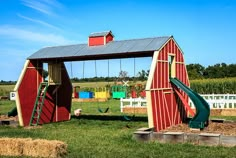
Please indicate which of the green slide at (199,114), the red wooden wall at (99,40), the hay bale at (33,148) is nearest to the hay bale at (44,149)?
the hay bale at (33,148)

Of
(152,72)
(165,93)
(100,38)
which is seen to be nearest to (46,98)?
(100,38)

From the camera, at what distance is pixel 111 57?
→ 1672 cm

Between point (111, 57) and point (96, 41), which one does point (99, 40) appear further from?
point (111, 57)

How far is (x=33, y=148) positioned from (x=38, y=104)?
8.69 meters

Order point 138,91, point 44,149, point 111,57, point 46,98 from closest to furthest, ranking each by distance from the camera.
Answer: point 44,149 < point 111,57 < point 46,98 < point 138,91

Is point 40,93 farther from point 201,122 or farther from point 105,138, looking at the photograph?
point 201,122

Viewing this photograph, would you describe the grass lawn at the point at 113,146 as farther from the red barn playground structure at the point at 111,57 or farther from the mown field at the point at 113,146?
the red barn playground structure at the point at 111,57

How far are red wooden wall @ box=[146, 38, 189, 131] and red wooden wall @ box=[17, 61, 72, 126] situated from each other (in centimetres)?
677

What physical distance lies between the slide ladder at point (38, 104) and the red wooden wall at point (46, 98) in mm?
242

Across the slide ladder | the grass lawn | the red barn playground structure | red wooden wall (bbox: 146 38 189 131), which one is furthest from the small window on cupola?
the grass lawn

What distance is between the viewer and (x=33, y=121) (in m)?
17.2

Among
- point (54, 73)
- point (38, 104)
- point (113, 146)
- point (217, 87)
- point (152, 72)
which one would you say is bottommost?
point (113, 146)

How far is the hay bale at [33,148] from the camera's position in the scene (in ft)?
29.1

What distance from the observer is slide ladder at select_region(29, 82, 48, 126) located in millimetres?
16973
